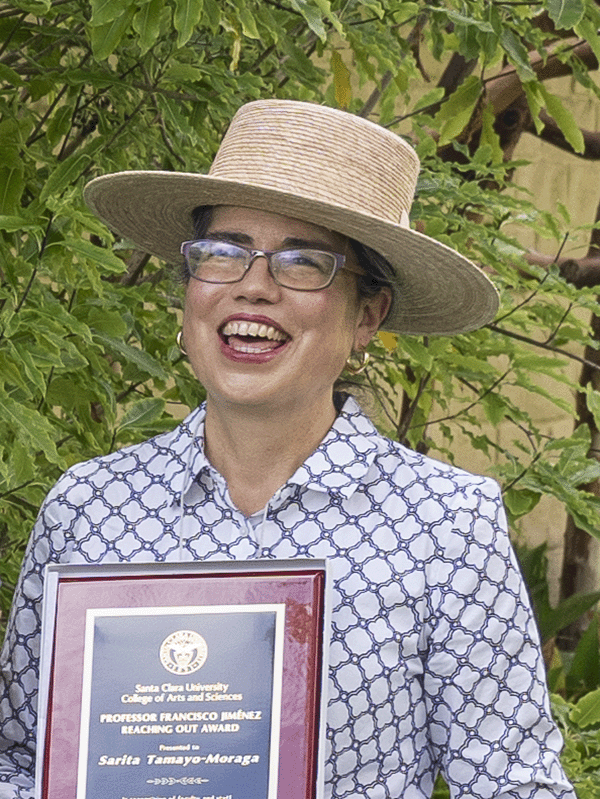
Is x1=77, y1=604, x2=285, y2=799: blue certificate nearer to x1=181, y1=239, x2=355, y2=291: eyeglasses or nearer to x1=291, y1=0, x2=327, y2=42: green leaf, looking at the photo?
x1=181, y1=239, x2=355, y2=291: eyeglasses

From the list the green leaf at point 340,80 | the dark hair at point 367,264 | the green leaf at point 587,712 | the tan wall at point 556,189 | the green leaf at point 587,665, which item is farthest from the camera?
the tan wall at point 556,189

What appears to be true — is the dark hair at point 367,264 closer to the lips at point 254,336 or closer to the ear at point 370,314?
the ear at point 370,314

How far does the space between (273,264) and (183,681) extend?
0.46m

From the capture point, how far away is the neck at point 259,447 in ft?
5.22

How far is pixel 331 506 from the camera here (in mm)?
1605

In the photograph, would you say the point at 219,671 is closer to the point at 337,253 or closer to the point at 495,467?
the point at 337,253

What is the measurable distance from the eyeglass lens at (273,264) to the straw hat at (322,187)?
47mm

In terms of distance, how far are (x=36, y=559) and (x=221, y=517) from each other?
23 centimetres

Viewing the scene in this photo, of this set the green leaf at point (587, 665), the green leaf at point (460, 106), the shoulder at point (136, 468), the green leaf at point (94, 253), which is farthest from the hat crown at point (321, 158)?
the green leaf at point (587, 665)

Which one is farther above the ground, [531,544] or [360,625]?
[531,544]

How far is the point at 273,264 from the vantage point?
1525mm

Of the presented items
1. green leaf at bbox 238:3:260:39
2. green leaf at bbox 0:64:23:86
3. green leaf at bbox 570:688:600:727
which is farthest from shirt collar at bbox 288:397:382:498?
green leaf at bbox 570:688:600:727

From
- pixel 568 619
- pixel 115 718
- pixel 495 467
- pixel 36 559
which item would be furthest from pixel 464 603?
pixel 568 619

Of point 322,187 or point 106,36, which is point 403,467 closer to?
point 322,187
